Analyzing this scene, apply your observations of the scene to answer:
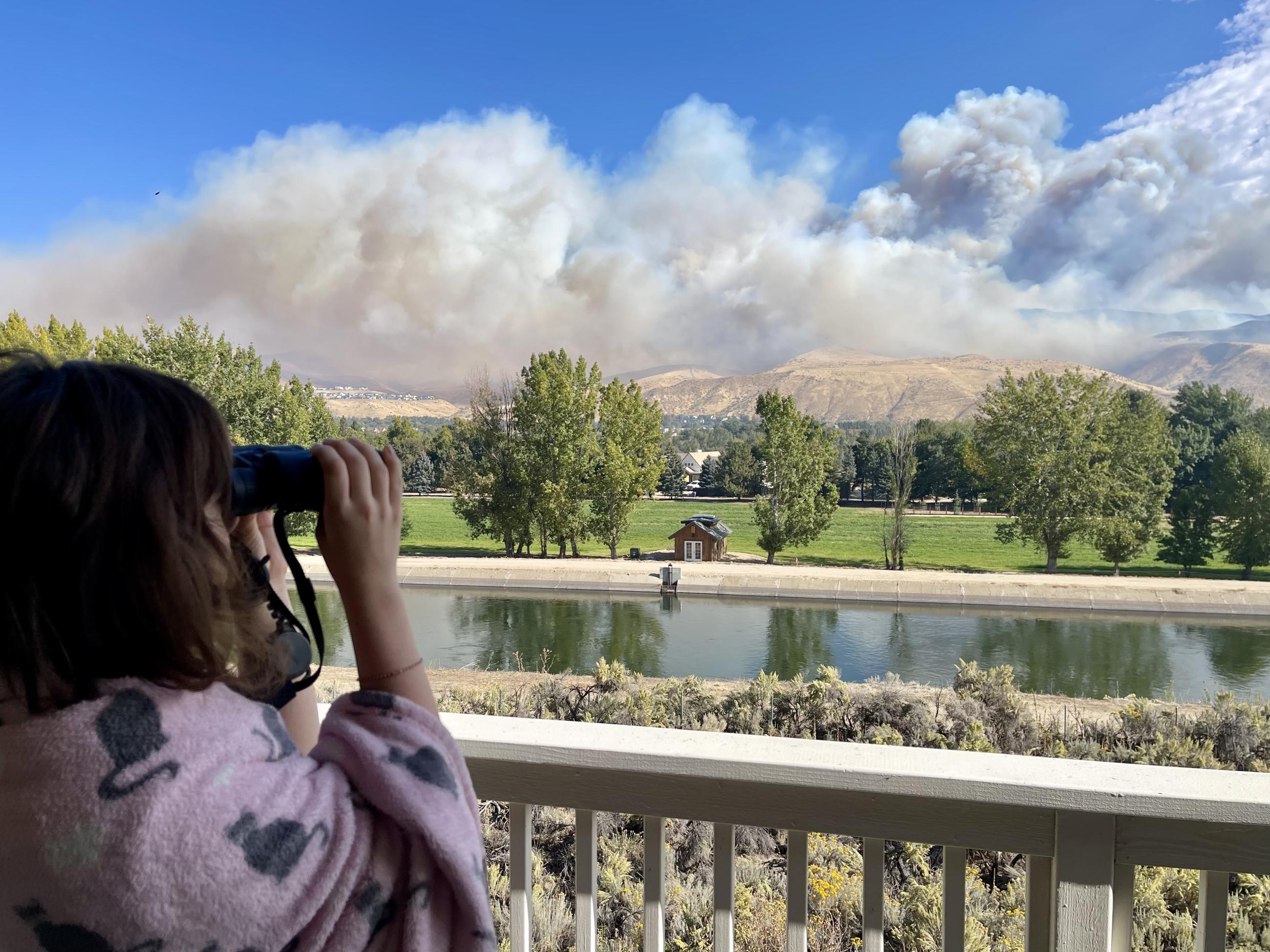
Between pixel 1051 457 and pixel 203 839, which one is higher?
pixel 1051 457

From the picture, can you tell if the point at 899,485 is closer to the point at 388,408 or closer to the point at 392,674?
the point at 392,674

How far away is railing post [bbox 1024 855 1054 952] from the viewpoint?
0.65 metres

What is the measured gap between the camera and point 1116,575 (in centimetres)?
1914

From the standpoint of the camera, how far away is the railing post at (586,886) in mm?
757

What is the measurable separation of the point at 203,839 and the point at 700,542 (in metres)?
20.3

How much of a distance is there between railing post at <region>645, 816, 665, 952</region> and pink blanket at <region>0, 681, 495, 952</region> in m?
0.44

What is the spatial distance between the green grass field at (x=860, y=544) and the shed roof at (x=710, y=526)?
1.09 meters

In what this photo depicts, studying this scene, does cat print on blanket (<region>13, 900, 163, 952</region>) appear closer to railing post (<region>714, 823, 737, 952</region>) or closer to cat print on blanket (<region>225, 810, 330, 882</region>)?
cat print on blanket (<region>225, 810, 330, 882</region>)

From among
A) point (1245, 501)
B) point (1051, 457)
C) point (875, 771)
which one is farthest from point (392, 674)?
point (1245, 501)

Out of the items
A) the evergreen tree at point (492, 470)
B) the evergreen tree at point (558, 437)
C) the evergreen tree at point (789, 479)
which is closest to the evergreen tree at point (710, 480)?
the evergreen tree at point (789, 479)

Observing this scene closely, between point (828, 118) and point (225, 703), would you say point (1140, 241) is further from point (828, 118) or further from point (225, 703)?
point (225, 703)

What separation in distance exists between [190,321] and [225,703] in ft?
68.6

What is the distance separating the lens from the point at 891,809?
2.17 ft

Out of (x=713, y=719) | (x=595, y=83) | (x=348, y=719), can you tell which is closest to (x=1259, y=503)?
(x=713, y=719)
